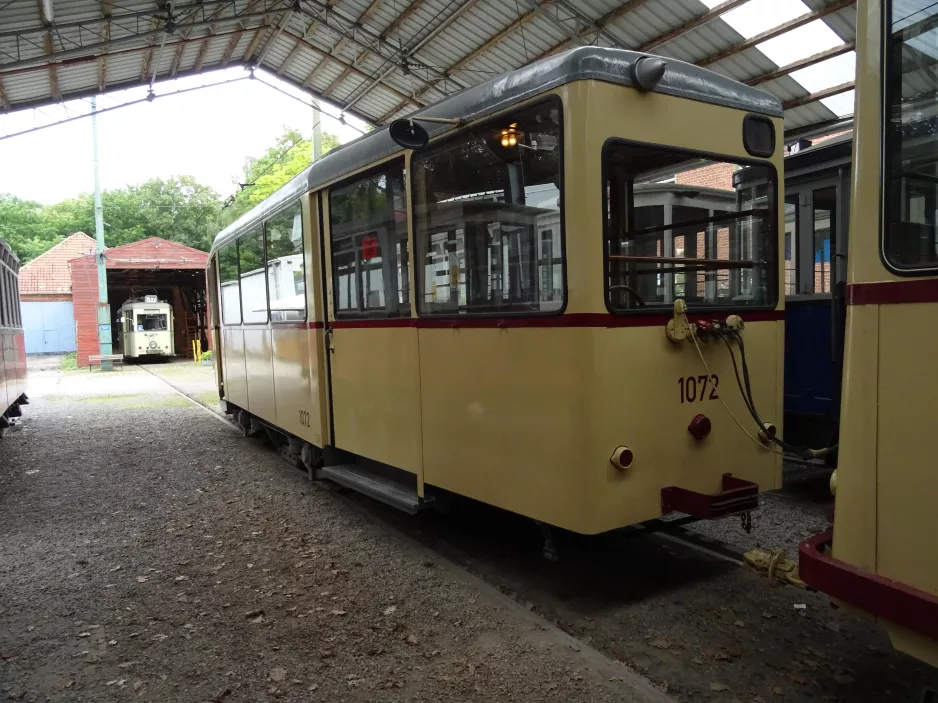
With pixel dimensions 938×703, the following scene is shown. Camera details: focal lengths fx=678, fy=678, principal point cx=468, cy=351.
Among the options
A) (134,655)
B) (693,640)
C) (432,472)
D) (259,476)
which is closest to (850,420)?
(693,640)

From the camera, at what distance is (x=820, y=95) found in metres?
11.3

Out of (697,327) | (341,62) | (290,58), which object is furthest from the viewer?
(290,58)

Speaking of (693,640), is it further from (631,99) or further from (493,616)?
(631,99)

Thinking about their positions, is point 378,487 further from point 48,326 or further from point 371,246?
point 48,326

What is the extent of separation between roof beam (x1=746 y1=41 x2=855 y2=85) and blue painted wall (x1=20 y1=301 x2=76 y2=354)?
37402mm

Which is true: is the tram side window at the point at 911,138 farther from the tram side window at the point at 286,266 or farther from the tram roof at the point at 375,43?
the tram roof at the point at 375,43

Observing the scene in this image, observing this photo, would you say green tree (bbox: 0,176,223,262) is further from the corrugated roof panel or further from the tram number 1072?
the tram number 1072

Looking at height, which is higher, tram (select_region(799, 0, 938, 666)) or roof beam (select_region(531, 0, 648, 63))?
roof beam (select_region(531, 0, 648, 63))

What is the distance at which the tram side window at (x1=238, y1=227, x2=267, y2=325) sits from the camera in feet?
25.0

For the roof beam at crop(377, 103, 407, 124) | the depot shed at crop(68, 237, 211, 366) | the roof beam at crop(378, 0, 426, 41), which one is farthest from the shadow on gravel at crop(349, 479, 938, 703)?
the depot shed at crop(68, 237, 211, 366)

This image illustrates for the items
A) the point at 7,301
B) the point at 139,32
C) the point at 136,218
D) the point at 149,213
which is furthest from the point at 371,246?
the point at 136,218

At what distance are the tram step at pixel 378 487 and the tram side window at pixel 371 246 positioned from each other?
4.21 ft

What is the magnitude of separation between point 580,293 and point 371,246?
2.27 m

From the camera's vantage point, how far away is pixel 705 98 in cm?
385
